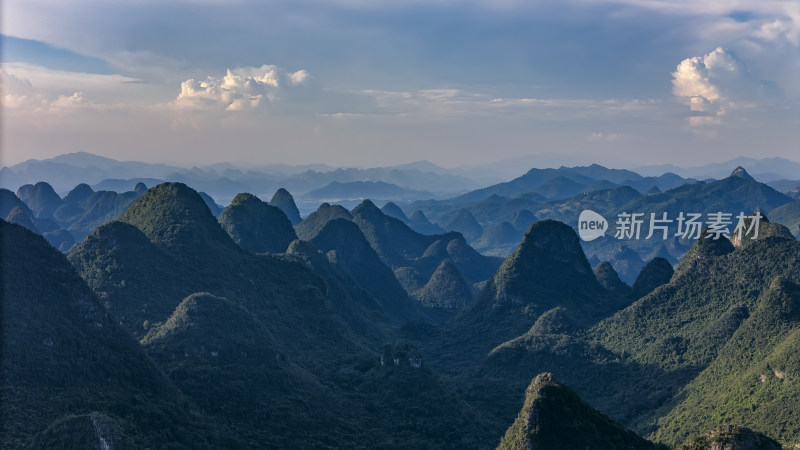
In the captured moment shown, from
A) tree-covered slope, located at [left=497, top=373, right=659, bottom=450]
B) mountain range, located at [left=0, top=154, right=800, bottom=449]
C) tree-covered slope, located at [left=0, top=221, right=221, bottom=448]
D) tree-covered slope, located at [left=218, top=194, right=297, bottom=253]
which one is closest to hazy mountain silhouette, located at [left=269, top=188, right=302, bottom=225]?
tree-covered slope, located at [left=218, top=194, right=297, bottom=253]

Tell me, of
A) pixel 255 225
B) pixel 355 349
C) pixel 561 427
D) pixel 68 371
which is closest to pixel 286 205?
pixel 255 225

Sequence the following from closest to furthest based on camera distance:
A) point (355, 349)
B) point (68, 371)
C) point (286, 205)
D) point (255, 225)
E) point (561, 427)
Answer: point (561, 427), point (68, 371), point (355, 349), point (255, 225), point (286, 205)

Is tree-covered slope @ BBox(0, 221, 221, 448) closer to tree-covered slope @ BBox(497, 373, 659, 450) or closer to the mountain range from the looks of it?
the mountain range

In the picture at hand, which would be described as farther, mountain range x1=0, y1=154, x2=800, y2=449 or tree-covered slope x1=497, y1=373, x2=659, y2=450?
mountain range x1=0, y1=154, x2=800, y2=449

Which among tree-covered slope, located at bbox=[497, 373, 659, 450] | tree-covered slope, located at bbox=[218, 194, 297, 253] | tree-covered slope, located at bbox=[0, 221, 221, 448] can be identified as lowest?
tree-covered slope, located at bbox=[497, 373, 659, 450]

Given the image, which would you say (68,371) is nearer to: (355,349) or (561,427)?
(561,427)

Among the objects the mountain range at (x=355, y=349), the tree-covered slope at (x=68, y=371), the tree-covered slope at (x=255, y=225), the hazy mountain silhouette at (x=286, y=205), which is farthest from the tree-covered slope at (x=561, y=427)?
the hazy mountain silhouette at (x=286, y=205)

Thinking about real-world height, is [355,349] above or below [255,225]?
below

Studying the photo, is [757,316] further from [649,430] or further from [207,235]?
[207,235]

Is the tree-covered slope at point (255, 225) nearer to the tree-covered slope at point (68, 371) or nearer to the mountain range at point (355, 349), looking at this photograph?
the mountain range at point (355, 349)

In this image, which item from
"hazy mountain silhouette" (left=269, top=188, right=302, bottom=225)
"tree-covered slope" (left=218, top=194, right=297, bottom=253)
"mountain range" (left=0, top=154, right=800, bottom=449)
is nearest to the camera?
"mountain range" (left=0, top=154, right=800, bottom=449)

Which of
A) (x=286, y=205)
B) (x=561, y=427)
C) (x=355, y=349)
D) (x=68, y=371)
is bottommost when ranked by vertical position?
(x=355, y=349)
